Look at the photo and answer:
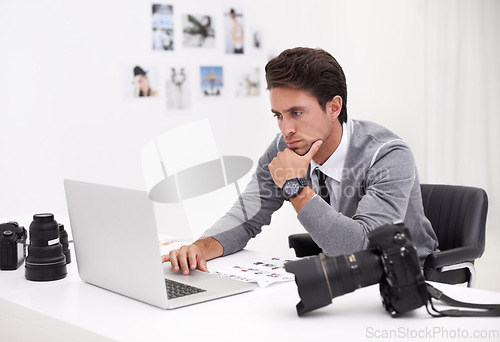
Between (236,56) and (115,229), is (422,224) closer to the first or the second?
(115,229)

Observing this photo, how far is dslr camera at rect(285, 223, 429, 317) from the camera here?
138cm

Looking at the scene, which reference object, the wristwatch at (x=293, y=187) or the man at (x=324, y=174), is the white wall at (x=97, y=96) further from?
the wristwatch at (x=293, y=187)

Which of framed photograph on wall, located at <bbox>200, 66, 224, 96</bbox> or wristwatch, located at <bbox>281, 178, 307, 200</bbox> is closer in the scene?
wristwatch, located at <bbox>281, 178, 307, 200</bbox>

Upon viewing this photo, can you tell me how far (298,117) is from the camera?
216 cm

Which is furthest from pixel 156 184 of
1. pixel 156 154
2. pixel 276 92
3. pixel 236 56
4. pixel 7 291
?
pixel 7 291

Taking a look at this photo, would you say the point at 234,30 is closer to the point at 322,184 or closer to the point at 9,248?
the point at 322,184

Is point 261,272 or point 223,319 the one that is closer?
point 223,319

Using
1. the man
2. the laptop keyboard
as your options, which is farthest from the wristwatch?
the laptop keyboard

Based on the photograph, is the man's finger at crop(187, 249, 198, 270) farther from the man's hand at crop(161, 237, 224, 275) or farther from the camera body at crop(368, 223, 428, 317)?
the camera body at crop(368, 223, 428, 317)

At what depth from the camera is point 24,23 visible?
3539 millimetres

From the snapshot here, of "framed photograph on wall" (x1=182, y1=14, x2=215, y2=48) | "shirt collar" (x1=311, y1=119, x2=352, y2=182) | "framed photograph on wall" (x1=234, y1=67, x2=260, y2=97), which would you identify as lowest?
"shirt collar" (x1=311, y1=119, x2=352, y2=182)

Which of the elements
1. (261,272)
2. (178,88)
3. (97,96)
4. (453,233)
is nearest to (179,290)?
(261,272)

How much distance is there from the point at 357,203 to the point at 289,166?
12.1 inches

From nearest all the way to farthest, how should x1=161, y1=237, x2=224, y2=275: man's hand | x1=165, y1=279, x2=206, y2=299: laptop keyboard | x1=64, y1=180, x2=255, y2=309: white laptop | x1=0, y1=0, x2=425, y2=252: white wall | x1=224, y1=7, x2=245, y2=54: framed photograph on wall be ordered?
x1=64, y1=180, x2=255, y2=309: white laptop, x1=165, y1=279, x2=206, y2=299: laptop keyboard, x1=161, y1=237, x2=224, y2=275: man's hand, x1=0, y1=0, x2=425, y2=252: white wall, x1=224, y1=7, x2=245, y2=54: framed photograph on wall
